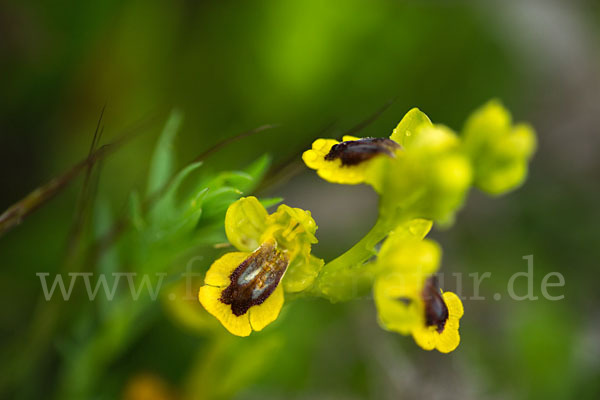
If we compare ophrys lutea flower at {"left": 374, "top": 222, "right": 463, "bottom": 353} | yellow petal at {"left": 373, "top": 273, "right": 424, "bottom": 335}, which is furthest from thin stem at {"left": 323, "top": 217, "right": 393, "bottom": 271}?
yellow petal at {"left": 373, "top": 273, "right": 424, "bottom": 335}

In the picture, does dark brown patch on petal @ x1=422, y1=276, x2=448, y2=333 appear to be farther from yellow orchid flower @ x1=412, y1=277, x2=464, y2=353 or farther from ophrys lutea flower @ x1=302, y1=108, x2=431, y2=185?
ophrys lutea flower @ x1=302, y1=108, x2=431, y2=185

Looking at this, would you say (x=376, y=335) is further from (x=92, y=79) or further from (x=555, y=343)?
(x=92, y=79)

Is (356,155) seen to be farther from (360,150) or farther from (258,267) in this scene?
(258,267)

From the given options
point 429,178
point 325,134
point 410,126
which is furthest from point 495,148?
point 325,134

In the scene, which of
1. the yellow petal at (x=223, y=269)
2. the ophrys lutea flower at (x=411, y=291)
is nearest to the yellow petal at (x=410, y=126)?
the ophrys lutea flower at (x=411, y=291)

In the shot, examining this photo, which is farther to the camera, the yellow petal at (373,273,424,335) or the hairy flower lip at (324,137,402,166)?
the hairy flower lip at (324,137,402,166)

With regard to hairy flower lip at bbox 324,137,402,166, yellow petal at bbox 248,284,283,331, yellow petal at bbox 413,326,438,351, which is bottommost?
yellow petal at bbox 413,326,438,351

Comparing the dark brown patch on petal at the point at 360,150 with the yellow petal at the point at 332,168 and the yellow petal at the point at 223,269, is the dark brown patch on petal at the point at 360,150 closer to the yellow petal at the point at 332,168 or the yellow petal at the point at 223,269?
the yellow petal at the point at 332,168
